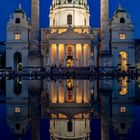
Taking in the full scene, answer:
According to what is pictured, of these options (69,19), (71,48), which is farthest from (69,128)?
(69,19)

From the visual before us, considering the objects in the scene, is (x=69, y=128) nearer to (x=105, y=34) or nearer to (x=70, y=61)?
(x=105, y=34)

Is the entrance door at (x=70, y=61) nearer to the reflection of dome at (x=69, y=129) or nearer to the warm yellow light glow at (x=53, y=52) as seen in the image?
the warm yellow light glow at (x=53, y=52)

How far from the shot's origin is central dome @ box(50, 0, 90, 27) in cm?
8719

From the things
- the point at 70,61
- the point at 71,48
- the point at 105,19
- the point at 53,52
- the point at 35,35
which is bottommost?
the point at 70,61

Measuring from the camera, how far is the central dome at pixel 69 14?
87188 millimetres

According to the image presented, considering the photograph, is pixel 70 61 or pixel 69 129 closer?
pixel 69 129

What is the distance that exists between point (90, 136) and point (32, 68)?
55.7 metres

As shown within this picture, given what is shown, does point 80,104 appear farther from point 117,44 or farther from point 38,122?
point 117,44

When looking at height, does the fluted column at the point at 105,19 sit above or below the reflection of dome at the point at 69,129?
above

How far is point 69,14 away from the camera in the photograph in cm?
8775

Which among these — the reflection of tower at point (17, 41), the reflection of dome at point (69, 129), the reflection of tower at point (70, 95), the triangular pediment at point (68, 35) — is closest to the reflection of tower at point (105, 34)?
the triangular pediment at point (68, 35)

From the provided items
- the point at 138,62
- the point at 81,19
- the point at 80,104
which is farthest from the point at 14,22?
the point at 80,104

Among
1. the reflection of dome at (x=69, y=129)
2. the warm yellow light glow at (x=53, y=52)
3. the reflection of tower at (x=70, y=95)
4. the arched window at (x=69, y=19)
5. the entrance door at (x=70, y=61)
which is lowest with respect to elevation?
the reflection of dome at (x=69, y=129)

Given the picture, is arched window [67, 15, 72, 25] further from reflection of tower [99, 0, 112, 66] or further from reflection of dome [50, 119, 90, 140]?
reflection of dome [50, 119, 90, 140]
